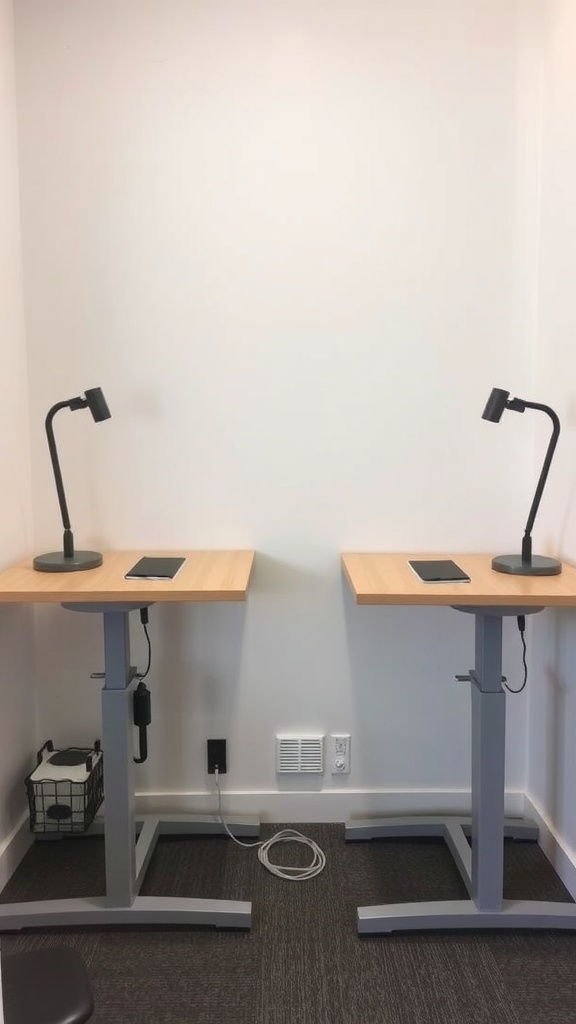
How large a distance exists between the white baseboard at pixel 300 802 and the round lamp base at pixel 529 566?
35.2 inches

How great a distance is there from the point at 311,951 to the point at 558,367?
5.84ft

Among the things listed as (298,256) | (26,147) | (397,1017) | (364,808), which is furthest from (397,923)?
(26,147)

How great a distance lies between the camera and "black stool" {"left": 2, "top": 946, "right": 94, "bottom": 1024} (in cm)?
106

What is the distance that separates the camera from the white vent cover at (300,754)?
2447 mm

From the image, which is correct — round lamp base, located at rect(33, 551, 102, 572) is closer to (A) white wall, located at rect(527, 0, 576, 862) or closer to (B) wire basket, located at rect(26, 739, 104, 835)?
(B) wire basket, located at rect(26, 739, 104, 835)

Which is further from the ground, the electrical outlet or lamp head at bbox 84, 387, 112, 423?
lamp head at bbox 84, 387, 112, 423

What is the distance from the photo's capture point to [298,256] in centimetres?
232

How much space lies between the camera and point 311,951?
1.85 metres

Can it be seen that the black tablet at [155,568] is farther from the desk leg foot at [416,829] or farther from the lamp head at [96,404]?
the desk leg foot at [416,829]

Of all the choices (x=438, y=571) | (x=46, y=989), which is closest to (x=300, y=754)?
(x=438, y=571)

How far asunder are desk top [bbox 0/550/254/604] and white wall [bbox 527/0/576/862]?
0.99 meters

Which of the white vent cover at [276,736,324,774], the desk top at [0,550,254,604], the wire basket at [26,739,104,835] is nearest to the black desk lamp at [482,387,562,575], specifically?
the desk top at [0,550,254,604]

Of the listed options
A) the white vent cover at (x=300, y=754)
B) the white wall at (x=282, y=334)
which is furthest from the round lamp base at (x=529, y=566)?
the white vent cover at (x=300, y=754)

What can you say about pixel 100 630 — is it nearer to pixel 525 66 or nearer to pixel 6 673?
pixel 6 673
